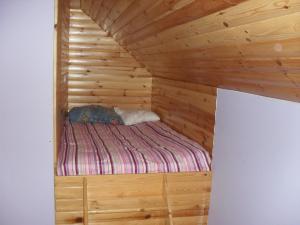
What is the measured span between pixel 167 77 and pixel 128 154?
145 cm

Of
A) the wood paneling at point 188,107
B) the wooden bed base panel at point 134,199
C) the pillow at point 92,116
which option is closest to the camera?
the wooden bed base panel at point 134,199

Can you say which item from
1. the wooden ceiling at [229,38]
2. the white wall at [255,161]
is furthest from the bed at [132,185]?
the wooden ceiling at [229,38]

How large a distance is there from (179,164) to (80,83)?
2199 millimetres

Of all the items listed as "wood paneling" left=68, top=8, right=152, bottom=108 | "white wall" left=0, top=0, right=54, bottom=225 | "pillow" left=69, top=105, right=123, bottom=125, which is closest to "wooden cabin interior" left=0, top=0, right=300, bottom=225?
"white wall" left=0, top=0, right=54, bottom=225

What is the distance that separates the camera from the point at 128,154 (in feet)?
8.01

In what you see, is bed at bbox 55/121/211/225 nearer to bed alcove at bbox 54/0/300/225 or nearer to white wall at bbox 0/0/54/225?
bed alcove at bbox 54/0/300/225

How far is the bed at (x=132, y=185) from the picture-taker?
2232 mm

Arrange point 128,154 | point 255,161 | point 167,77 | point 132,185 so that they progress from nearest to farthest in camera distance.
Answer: point 255,161, point 132,185, point 128,154, point 167,77

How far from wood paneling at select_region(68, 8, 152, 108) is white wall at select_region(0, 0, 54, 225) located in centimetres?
221

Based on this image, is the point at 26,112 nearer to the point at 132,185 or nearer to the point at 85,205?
the point at 85,205

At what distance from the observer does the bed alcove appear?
130 centimetres

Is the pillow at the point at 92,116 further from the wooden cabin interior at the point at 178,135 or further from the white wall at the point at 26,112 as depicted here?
the white wall at the point at 26,112

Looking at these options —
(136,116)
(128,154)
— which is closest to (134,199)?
(128,154)

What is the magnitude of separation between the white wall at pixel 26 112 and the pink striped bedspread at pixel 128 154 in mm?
228
